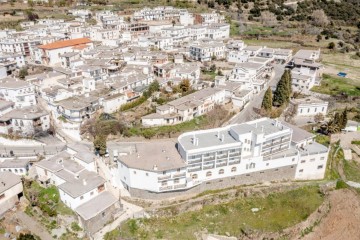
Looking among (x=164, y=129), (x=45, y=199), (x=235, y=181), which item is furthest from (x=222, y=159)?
(x=45, y=199)

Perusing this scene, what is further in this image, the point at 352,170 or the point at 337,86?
the point at 337,86

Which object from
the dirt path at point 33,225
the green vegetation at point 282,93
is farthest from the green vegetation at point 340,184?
the dirt path at point 33,225

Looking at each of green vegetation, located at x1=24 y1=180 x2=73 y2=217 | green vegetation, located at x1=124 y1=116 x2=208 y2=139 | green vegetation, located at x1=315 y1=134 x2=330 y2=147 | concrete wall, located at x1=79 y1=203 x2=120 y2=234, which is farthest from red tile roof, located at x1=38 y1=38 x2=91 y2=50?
green vegetation, located at x1=315 y1=134 x2=330 y2=147

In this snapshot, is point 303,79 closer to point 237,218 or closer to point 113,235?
point 237,218

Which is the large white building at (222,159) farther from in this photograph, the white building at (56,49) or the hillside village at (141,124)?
the white building at (56,49)

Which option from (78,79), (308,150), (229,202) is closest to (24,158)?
(78,79)

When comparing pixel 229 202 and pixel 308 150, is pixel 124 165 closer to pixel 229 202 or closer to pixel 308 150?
pixel 229 202
